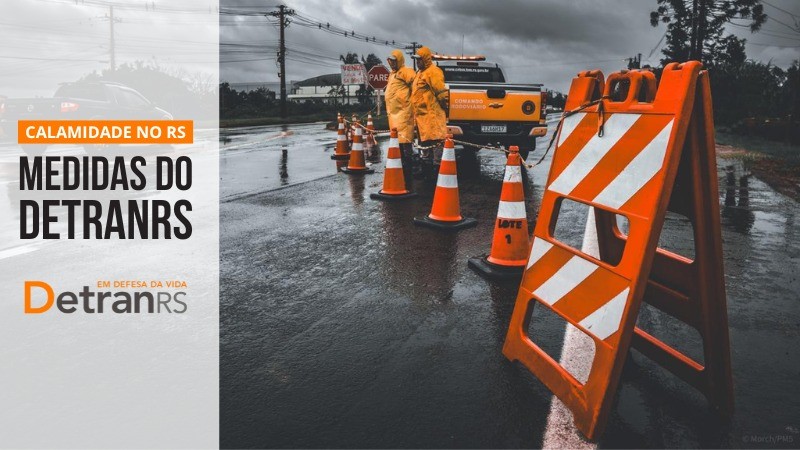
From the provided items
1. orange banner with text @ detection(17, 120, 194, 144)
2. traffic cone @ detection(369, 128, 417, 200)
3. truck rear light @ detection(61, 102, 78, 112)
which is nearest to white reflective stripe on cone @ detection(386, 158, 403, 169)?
traffic cone @ detection(369, 128, 417, 200)

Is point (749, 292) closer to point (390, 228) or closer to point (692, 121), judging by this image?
point (692, 121)

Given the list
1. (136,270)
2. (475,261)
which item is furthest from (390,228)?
(136,270)

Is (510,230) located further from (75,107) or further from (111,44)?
(111,44)

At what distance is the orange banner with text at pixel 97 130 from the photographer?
44.7 feet

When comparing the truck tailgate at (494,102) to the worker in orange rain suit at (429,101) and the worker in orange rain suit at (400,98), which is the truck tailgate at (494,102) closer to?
the worker in orange rain suit at (429,101)

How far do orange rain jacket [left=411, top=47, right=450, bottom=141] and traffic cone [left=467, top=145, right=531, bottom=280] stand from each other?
5.25m

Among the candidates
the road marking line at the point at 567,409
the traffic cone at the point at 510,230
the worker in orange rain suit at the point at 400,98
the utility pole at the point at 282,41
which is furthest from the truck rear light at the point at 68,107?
the utility pole at the point at 282,41

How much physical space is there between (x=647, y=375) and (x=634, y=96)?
1.36m

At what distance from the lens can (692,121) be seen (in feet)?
8.49

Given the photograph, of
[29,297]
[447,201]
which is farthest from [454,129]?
[29,297]

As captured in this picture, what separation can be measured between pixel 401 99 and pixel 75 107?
28.0ft

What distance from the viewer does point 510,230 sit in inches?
197

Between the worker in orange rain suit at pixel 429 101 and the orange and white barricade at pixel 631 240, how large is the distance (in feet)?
22.4

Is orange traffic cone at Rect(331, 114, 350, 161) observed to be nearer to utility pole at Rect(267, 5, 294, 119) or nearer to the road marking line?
the road marking line
